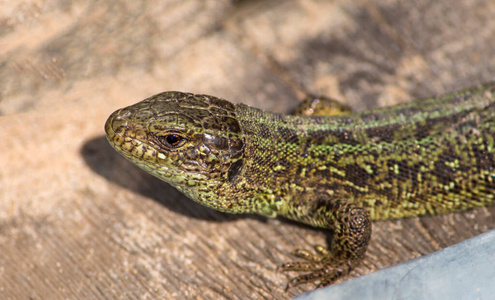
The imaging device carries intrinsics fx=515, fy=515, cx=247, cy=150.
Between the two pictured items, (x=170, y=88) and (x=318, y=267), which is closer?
(x=318, y=267)

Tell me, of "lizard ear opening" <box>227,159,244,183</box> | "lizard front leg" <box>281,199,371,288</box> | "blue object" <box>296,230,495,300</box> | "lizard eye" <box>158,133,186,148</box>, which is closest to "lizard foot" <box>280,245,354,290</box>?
"lizard front leg" <box>281,199,371,288</box>

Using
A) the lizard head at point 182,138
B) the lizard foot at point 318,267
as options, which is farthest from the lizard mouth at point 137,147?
the lizard foot at point 318,267

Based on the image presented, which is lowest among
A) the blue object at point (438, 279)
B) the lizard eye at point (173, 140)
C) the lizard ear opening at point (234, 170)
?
the blue object at point (438, 279)

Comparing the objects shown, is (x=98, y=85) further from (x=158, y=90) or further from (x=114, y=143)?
(x=114, y=143)

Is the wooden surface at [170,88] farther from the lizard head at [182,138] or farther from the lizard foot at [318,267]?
the lizard head at [182,138]

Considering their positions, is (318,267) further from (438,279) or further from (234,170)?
(438,279)

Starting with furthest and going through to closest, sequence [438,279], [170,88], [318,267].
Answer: [170,88], [318,267], [438,279]

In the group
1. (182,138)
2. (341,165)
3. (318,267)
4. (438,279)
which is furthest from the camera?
(341,165)

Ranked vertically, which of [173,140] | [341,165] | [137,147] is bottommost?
[137,147]

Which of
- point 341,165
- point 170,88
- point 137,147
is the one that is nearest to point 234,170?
point 137,147
